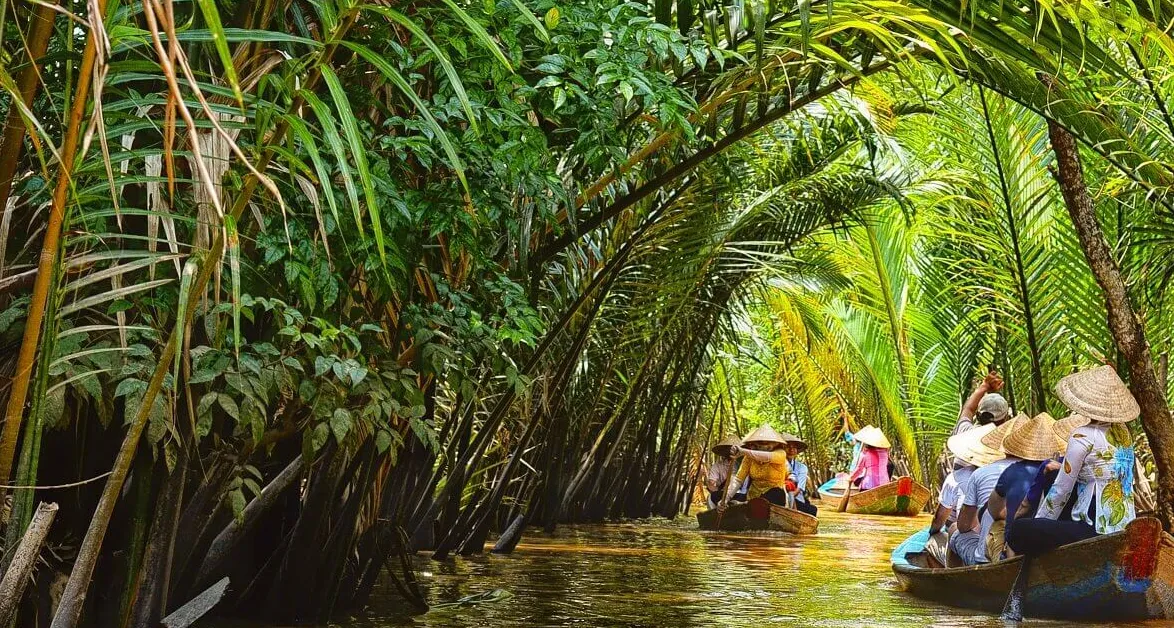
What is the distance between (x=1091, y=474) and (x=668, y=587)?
112 inches

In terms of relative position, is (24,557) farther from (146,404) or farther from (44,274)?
(44,274)

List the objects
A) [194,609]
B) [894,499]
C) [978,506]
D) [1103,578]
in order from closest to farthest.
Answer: [194,609] → [1103,578] → [978,506] → [894,499]

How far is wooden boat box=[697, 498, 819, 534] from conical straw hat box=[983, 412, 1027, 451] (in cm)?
713

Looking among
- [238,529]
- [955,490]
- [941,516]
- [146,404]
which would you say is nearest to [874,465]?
[941,516]

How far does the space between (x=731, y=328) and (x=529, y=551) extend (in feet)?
9.65

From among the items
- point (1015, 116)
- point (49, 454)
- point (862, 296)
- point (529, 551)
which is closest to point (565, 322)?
point (49, 454)

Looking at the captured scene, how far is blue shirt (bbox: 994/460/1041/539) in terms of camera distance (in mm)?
7094

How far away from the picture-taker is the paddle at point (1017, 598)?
6793mm

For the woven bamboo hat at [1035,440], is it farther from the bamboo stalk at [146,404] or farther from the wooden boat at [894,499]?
the wooden boat at [894,499]

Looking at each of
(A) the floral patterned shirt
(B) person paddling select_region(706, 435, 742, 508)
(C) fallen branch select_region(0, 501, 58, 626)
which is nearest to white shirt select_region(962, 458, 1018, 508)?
(A) the floral patterned shirt

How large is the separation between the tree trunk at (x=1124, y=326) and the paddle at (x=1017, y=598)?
2.42ft

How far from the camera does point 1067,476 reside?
6570 mm

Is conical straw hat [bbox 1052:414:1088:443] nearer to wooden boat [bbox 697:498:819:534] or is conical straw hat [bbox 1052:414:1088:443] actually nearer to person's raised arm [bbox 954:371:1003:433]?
person's raised arm [bbox 954:371:1003:433]

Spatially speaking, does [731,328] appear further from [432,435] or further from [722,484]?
A: [432,435]
